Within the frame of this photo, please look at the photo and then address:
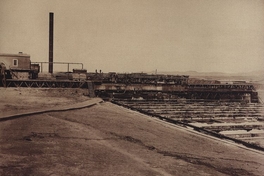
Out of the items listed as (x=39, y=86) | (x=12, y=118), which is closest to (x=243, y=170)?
(x=12, y=118)

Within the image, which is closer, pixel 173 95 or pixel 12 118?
pixel 12 118

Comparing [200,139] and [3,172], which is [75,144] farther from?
[200,139]

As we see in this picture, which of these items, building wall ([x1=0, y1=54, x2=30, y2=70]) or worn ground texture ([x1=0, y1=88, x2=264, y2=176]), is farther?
building wall ([x1=0, y1=54, x2=30, y2=70])

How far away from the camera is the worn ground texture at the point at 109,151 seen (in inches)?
194

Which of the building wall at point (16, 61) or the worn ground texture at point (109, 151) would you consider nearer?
the worn ground texture at point (109, 151)

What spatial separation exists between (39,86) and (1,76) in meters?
2.99

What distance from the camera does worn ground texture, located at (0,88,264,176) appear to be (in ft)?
16.2

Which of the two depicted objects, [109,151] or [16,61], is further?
[16,61]

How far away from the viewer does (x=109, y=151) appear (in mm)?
6152

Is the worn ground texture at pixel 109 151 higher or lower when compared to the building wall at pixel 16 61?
lower

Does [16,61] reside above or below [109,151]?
above

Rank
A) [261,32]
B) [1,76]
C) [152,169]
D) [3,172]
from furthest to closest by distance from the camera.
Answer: [1,76] < [261,32] < [152,169] < [3,172]

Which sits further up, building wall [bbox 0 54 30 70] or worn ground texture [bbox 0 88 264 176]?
building wall [bbox 0 54 30 70]

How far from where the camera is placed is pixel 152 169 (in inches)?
209
